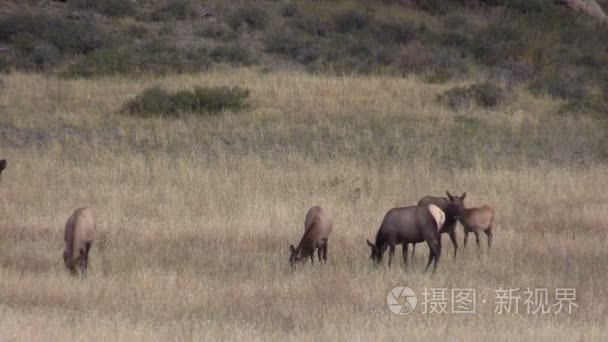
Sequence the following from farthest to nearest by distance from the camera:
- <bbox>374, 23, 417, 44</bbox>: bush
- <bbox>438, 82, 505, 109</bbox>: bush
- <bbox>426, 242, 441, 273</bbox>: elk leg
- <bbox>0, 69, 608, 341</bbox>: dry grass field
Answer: <bbox>374, 23, 417, 44</bbox>: bush < <bbox>438, 82, 505, 109</bbox>: bush < <bbox>426, 242, 441, 273</bbox>: elk leg < <bbox>0, 69, 608, 341</bbox>: dry grass field

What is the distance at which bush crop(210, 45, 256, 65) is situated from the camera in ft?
99.7

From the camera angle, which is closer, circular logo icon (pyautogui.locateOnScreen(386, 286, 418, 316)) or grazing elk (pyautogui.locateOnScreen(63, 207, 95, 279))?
circular logo icon (pyautogui.locateOnScreen(386, 286, 418, 316))

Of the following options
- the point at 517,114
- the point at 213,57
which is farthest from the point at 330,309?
the point at 213,57

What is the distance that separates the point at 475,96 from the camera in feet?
83.0

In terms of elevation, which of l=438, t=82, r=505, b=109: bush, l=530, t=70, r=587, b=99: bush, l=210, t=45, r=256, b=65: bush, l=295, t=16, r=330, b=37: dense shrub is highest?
l=295, t=16, r=330, b=37: dense shrub

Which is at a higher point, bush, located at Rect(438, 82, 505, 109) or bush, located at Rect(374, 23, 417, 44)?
bush, located at Rect(374, 23, 417, 44)

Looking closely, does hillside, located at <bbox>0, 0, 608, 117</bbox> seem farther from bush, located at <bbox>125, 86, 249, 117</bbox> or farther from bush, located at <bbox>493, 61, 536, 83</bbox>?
bush, located at <bbox>125, 86, 249, 117</bbox>

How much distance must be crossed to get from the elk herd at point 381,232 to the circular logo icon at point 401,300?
1.04 metres

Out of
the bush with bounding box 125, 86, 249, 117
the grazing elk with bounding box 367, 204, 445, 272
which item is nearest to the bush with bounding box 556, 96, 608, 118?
the bush with bounding box 125, 86, 249, 117

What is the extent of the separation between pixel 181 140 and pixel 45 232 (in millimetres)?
7661

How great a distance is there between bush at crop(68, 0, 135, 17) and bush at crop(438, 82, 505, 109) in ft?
50.7

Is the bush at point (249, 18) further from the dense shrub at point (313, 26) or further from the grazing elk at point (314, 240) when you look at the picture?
the grazing elk at point (314, 240)

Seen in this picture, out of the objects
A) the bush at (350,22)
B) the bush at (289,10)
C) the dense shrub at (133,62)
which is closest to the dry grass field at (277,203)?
the dense shrub at (133,62)

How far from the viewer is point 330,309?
9.46m
